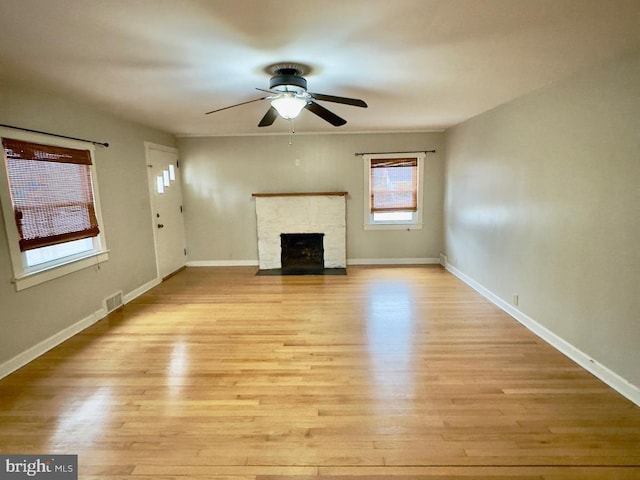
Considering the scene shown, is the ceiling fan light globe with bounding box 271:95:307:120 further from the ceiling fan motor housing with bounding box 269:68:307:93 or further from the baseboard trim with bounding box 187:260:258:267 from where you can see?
the baseboard trim with bounding box 187:260:258:267

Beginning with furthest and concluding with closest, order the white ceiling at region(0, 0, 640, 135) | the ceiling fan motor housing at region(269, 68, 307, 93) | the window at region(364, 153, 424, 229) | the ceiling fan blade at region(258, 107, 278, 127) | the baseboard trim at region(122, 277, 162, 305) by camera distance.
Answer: the window at region(364, 153, 424, 229), the baseboard trim at region(122, 277, 162, 305), the ceiling fan blade at region(258, 107, 278, 127), the ceiling fan motor housing at region(269, 68, 307, 93), the white ceiling at region(0, 0, 640, 135)

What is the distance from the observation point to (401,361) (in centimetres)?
263

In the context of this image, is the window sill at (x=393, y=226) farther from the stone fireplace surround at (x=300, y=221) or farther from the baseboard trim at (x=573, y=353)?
the baseboard trim at (x=573, y=353)

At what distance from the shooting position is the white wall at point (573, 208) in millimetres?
2135

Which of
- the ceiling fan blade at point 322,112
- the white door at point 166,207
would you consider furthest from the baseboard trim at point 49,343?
the ceiling fan blade at point 322,112

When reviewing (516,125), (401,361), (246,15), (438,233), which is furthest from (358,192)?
(246,15)

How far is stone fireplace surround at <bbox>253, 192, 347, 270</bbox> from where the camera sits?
5.59 m

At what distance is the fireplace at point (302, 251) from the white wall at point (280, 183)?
544 millimetres

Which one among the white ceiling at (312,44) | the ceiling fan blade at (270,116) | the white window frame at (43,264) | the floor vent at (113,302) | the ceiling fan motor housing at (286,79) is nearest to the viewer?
the white ceiling at (312,44)

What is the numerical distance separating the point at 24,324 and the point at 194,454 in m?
2.12

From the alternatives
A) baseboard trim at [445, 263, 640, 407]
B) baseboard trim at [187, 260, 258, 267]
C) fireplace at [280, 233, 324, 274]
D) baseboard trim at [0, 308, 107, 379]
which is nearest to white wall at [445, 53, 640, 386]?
baseboard trim at [445, 263, 640, 407]

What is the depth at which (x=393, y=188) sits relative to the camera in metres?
5.67

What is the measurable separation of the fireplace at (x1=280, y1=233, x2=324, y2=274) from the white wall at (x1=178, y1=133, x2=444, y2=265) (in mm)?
544

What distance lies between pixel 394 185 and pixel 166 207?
3.86 meters
